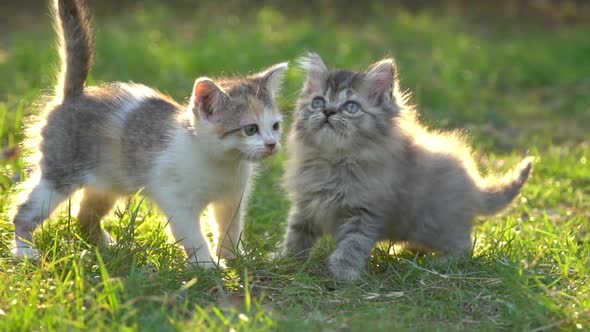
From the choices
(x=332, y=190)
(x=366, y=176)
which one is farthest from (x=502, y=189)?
(x=332, y=190)

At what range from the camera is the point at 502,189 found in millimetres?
4227

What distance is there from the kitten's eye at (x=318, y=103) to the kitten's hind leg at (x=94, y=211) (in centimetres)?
112

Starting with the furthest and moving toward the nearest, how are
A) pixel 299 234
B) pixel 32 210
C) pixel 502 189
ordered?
pixel 502 189 < pixel 299 234 < pixel 32 210

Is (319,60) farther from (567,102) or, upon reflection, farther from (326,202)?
(567,102)

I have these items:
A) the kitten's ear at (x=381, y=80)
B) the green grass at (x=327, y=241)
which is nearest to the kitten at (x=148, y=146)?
the green grass at (x=327, y=241)

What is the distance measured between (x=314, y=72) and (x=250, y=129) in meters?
0.54

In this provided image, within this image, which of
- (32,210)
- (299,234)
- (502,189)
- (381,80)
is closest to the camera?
(32,210)

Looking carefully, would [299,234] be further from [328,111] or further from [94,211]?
[94,211]

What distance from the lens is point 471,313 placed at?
10.7 ft

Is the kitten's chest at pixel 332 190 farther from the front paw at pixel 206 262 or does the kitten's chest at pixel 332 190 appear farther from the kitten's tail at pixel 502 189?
the kitten's tail at pixel 502 189

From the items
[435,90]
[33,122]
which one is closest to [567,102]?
[435,90]

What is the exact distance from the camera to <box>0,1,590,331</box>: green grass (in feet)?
9.86

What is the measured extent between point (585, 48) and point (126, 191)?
6.70 meters

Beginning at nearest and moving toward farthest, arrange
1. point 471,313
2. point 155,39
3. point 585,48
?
point 471,313 < point 155,39 < point 585,48
